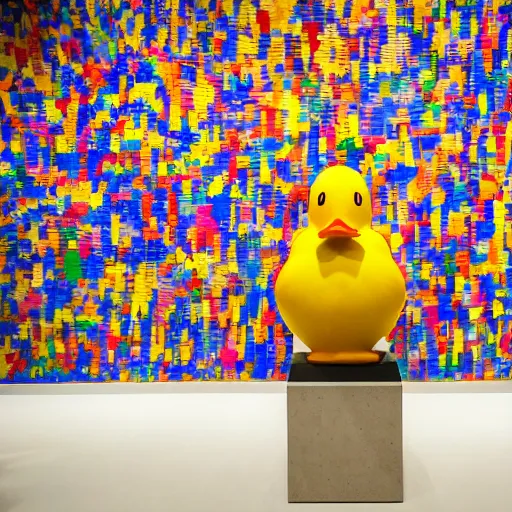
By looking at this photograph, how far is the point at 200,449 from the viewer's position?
2812 millimetres

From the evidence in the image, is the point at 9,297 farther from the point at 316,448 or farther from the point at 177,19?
the point at 316,448

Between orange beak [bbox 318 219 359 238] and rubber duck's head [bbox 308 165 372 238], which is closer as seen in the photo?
orange beak [bbox 318 219 359 238]

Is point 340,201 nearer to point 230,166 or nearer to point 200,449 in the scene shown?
point 200,449

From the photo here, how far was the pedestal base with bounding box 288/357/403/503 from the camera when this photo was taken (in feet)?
7.37

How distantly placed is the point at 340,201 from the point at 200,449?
3.80 ft

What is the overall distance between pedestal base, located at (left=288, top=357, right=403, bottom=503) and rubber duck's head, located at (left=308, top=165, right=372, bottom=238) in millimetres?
515

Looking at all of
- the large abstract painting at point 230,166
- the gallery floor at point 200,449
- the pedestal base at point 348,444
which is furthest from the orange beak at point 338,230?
the large abstract painting at point 230,166

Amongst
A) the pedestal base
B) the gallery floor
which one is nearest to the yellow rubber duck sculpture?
the pedestal base

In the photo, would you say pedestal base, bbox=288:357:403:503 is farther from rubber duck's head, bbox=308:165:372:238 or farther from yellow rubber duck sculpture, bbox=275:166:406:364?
rubber duck's head, bbox=308:165:372:238

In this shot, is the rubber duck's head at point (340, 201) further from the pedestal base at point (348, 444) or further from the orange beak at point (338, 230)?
the pedestal base at point (348, 444)

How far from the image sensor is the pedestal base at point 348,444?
7.37 ft

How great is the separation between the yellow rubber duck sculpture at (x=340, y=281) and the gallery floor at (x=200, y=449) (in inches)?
19.4

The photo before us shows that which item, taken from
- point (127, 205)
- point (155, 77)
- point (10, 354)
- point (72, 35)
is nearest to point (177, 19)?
point (155, 77)

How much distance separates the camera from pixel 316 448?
225 cm
